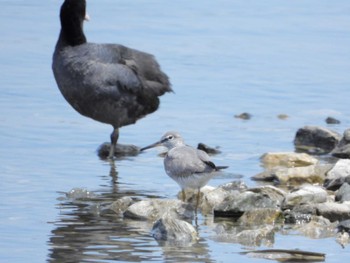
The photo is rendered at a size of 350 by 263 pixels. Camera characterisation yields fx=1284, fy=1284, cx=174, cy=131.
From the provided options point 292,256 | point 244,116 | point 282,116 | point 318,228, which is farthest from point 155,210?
A: point 282,116

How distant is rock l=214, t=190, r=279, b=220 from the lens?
1117 cm

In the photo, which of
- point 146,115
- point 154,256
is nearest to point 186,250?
point 154,256

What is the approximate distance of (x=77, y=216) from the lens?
443 inches

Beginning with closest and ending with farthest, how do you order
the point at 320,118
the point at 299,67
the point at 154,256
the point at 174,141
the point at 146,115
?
the point at 154,256
the point at 174,141
the point at 146,115
the point at 320,118
the point at 299,67

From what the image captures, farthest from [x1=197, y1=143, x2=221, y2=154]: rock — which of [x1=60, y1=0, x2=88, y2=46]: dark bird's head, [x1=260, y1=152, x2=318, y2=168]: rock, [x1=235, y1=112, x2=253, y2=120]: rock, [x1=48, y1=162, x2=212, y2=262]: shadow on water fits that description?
[x1=48, y1=162, x2=212, y2=262]: shadow on water

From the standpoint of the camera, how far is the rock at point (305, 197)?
1127 cm

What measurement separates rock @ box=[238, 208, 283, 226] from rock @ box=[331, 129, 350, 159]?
2985mm

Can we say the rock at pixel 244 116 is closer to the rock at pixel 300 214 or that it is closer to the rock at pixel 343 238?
the rock at pixel 300 214

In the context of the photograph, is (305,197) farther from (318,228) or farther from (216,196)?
(216,196)

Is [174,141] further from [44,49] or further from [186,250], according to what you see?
[44,49]

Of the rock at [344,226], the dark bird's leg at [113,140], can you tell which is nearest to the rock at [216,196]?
the rock at [344,226]

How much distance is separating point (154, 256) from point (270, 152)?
4504mm

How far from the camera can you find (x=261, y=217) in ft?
36.0

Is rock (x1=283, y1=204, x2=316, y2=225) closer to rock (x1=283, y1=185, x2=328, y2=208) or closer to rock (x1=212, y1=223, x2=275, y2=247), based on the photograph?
rock (x1=283, y1=185, x2=328, y2=208)
